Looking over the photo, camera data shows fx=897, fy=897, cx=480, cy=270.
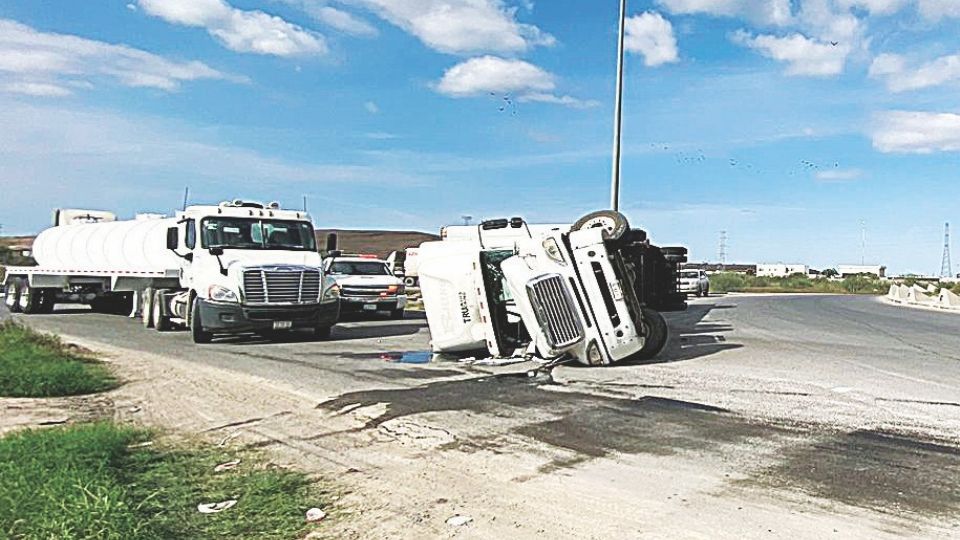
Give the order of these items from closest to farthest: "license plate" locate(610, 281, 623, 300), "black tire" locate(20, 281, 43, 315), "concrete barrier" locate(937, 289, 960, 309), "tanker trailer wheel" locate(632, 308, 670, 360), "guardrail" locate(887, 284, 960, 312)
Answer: "license plate" locate(610, 281, 623, 300), "tanker trailer wheel" locate(632, 308, 670, 360), "black tire" locate(20, 281, 43, 315), "concrete barrier" locate(937, 289, 960, 309), "guardrail" locate(887, 284, 960, 312)

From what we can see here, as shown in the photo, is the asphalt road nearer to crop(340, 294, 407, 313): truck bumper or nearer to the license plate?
the license plate

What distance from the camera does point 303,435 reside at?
8047 mm

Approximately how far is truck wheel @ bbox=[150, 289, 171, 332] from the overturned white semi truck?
7.68m

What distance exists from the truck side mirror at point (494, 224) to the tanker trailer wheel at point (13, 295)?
18.8m

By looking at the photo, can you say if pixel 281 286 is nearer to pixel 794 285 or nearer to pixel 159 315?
pixel 159 315

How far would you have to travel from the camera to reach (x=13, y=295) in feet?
92.7

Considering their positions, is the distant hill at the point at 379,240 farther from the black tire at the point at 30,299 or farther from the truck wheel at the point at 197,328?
the truck wheel at the point at 197,328

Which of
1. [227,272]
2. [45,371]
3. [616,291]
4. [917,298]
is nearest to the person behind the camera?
[45,371]

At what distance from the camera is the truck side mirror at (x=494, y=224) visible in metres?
15.5

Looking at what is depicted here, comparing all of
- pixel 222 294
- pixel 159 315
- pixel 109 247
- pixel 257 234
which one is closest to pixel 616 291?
pixel 222 294

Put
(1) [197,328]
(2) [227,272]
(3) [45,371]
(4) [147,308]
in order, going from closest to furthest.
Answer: (3) [45,371], (2) [227,272], (1) [197,328], (4) [147,308]

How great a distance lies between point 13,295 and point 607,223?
2222 cm

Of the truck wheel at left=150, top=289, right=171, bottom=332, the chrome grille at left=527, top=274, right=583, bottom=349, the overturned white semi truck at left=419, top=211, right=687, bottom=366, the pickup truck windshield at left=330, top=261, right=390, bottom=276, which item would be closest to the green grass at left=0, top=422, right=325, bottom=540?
the chrome grille at left=527, top=274, right=583, bottom=349

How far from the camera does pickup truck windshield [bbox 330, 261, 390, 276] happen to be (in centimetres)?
2442
